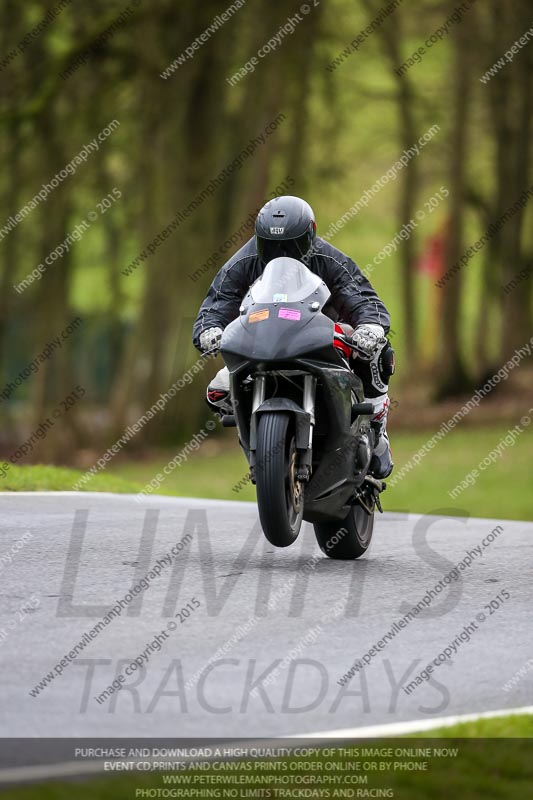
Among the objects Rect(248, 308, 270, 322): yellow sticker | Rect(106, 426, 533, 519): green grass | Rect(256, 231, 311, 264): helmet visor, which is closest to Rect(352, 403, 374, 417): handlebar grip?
Rect(248, 308, 270, 322): yellow sticker

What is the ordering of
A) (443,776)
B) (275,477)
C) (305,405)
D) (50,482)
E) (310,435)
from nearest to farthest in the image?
1. (443,776)
2. (275,477)
3. (310,435)
4. (305,405)
5. (50,482)

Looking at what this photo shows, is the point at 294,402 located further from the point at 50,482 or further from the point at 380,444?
the point at 50,482

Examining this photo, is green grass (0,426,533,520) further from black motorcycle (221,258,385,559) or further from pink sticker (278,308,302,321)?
pink sticker (278,308,302,321)

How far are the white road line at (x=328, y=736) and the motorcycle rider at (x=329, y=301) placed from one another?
127 inches

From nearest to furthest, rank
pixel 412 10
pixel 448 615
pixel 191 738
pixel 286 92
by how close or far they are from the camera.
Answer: pixel 191 738
pixel 448 615
pixel 286 92
pixel 412 10

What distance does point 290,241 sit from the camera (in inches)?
328

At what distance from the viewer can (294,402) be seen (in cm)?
791

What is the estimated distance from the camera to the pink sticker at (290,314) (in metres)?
8.00

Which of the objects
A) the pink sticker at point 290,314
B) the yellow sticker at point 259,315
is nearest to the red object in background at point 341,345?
the pink sticker at point 290,314

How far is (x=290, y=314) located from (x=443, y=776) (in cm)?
383

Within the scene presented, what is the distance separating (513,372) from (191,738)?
2919cm

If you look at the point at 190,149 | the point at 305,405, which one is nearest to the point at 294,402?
the point at 305,405

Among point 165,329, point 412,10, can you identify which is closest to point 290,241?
point 165,329

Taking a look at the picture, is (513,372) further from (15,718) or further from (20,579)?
(15,718)
